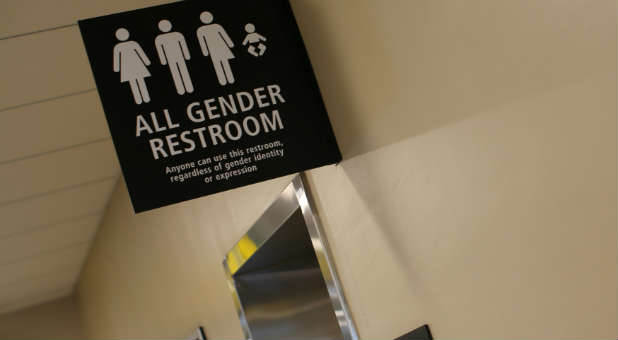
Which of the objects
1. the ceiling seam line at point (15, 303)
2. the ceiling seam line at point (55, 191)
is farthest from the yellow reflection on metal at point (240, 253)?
the ceiling seam line at point (15, 303)

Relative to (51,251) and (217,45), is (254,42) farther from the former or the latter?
(51,251)

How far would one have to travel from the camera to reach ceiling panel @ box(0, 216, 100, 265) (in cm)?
569

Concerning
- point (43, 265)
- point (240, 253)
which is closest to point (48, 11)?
point (240, 253)

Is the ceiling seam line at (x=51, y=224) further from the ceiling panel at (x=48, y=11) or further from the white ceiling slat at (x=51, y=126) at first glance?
the ceiling panel at (x=48, y=11)

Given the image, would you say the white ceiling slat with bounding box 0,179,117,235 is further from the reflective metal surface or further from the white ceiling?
the reflective metal surface

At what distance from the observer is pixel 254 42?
2.43 m

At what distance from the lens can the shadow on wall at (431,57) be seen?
154 cm

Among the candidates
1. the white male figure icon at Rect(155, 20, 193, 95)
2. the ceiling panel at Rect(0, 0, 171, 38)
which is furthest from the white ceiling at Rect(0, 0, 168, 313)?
the white male figure icon at Rect(155, 20, 193, 95)

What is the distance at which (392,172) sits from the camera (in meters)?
2.22

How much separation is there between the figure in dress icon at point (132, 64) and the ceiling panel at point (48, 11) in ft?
2.30

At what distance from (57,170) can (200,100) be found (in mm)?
2609

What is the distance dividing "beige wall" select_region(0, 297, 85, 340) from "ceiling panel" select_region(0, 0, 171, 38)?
5.79m

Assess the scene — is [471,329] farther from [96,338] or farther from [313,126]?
[96,338]

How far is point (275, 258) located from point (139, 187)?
1537 millimetres
